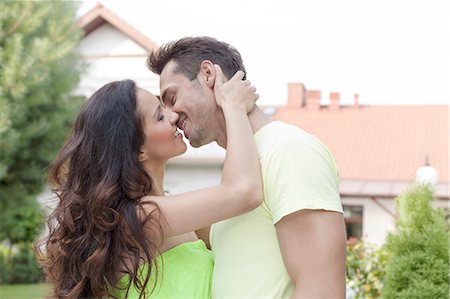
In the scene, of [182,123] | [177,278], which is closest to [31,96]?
[182,123]

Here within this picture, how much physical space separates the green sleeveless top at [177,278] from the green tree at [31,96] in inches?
525

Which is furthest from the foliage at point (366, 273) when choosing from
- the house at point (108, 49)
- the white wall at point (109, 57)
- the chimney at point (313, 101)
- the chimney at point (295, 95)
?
the chimney at point (295, 95)

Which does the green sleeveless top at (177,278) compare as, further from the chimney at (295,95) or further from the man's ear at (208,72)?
the chimney at (295,95)

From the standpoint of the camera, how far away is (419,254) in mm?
6586

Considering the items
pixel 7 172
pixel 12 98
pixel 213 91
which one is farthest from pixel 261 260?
pixel 7 172

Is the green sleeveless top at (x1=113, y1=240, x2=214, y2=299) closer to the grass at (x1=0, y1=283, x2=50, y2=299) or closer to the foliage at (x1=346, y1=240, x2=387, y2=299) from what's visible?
the foliage at (x1=346, y1=240, x2=387, y2=299)

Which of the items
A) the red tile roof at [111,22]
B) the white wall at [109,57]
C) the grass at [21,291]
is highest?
the red tile roof at [111,22]

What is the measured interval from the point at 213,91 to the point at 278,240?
0.72 metres

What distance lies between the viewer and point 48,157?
17.5m

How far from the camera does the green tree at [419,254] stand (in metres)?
6.47

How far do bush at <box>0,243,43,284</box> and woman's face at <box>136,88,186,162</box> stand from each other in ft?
54.1

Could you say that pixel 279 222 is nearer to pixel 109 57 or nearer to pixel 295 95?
pixel 109 57

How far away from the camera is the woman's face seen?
2875 millimetres

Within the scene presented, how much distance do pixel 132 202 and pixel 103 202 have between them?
109 mm
